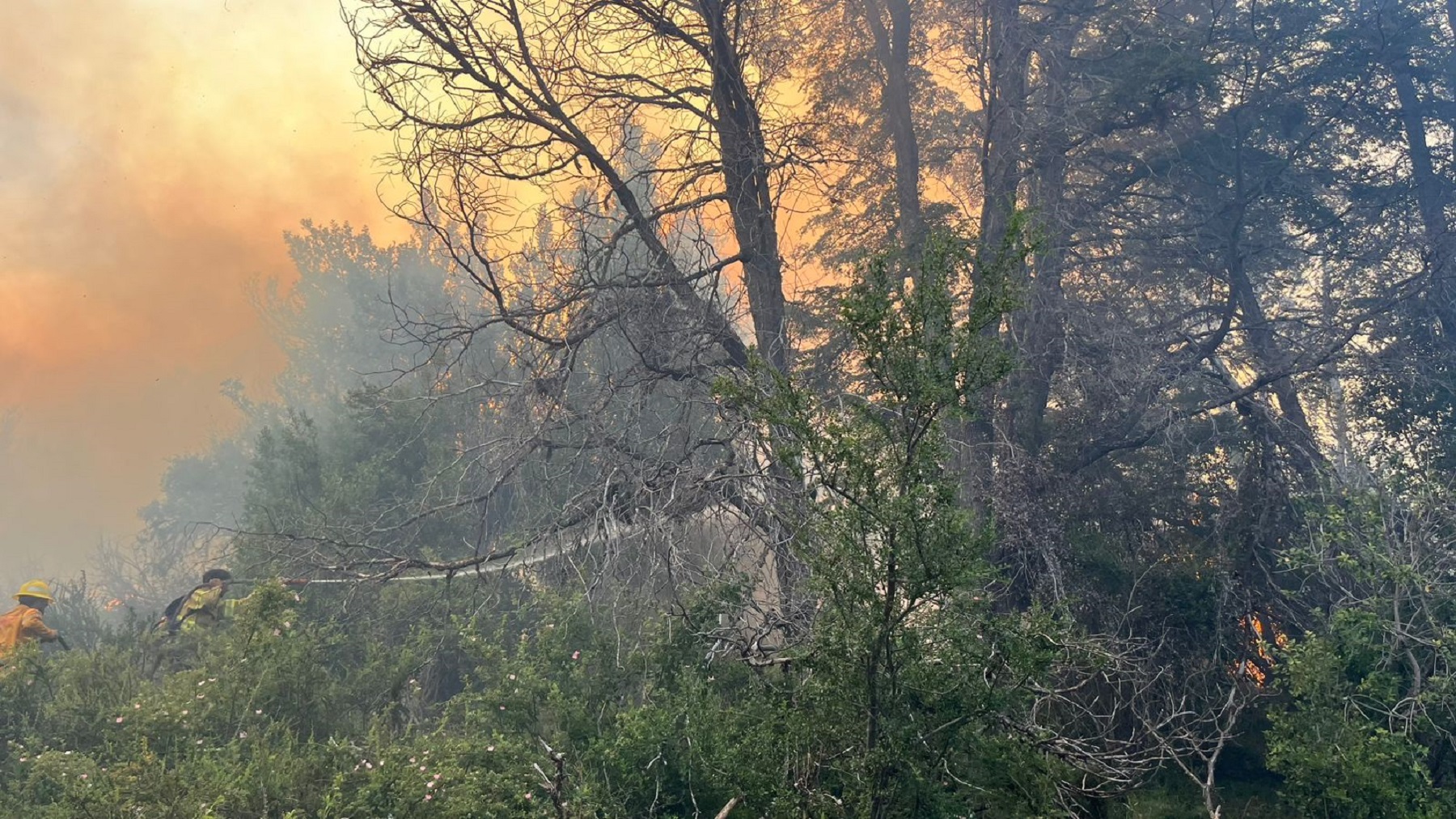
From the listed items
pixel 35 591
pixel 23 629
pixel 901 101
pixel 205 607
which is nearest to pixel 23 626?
pixel 23 629

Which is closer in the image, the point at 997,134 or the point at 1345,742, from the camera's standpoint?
the point at 1345,742

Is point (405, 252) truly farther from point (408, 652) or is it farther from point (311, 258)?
point (408, 652)

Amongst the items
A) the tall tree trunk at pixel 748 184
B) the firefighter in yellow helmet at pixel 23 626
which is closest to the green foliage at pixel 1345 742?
the tall tree trunk at pixel 748 184

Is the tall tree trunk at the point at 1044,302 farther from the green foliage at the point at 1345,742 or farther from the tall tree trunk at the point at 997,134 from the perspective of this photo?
the green foliage at the point at 1345,742

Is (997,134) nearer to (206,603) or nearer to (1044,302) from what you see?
(1044,302)

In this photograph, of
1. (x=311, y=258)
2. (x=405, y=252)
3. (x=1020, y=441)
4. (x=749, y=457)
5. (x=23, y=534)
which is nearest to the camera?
(x=749, y=457)

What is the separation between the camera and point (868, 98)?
1241cm

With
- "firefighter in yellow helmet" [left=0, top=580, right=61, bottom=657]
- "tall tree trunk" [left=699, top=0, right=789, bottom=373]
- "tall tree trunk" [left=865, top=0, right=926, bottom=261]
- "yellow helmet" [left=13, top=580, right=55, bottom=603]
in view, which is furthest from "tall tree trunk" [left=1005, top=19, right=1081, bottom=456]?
"yellow helmet" [left=13, top=580, right=55, bottom=603]

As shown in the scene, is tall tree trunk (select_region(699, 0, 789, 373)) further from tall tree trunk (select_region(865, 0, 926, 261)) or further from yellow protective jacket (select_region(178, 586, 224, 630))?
Result: yellow protective jacket (select_region(178, 586, 224, 630))

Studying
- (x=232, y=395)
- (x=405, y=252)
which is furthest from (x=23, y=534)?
(x=405, y=252)

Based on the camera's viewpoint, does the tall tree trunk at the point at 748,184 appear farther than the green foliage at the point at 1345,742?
Yes

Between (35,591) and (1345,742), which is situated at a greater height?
(35,591)

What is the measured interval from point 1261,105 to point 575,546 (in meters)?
11.8

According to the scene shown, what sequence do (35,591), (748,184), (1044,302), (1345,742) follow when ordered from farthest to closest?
(35,591), (1044,302), (748,184), (1345,742)
